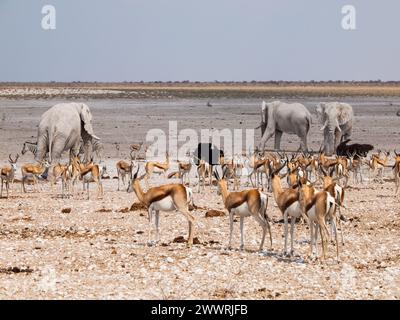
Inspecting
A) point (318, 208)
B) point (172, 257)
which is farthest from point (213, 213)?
point (318, 208)

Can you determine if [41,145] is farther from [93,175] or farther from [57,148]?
[93,175]

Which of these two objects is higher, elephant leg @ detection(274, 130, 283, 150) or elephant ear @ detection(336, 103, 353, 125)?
elephant ear @ detection(336, 103, 353, 125)

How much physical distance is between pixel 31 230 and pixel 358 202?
731 cm

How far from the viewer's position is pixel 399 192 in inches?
797

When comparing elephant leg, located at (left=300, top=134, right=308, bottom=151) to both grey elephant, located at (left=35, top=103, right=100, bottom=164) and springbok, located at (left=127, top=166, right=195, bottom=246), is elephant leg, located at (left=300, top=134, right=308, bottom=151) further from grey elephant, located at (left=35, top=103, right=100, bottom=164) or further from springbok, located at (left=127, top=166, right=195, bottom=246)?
springbok, located at (left=127, top=166, right=195, bottom=246)

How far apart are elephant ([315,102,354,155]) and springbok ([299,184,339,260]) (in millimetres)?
20811

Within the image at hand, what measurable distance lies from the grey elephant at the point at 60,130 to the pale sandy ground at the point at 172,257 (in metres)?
6.22

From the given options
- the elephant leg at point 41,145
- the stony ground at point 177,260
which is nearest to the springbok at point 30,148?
the elephant leg at point 41,145

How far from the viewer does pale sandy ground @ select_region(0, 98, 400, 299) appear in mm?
10695

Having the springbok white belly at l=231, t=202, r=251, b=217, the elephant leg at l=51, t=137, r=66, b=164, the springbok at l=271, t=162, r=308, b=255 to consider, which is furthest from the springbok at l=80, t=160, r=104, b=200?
the springbok at l=271, t=162, r=308, b=255

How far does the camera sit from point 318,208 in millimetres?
11930

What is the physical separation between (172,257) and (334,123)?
22.1 meters

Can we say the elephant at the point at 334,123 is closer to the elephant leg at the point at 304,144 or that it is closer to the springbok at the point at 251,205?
the elephant leg at the point at 304,144

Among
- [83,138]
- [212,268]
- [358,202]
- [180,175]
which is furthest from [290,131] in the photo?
[212,268]
